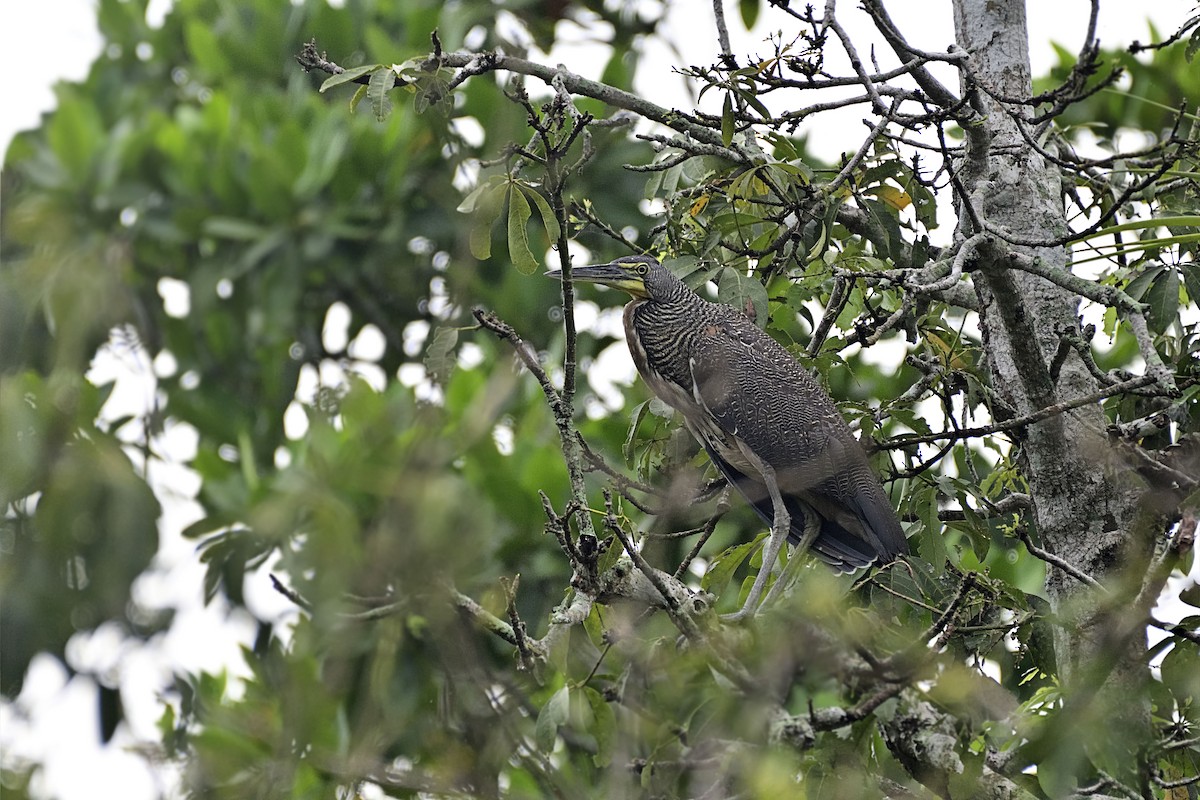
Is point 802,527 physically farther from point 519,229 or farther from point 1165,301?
point 519,229

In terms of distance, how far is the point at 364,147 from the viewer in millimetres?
4039

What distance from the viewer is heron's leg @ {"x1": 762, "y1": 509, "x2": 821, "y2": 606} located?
8.04 ft

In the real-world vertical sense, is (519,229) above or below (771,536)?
above

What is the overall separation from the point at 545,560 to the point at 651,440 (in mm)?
815

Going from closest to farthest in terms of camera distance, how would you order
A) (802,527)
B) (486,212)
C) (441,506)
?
(441,506), (486,212), (802,527)

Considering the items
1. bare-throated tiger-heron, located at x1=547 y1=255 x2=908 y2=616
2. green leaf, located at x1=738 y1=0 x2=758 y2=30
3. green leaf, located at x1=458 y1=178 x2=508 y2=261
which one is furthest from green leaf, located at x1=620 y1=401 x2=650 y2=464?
green leaf, located at x1=738 y1=0 x2=758 y2=30

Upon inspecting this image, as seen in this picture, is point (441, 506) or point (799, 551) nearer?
point (441, 506)

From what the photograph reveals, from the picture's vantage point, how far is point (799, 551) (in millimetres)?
2814

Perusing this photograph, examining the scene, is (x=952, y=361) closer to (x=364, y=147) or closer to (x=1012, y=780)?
(x=1012, y=780)

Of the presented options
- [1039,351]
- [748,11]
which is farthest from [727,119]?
[1039,351]

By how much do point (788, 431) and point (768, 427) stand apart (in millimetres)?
49

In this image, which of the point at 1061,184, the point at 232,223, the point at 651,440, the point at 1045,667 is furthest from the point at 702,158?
the point at 232,223

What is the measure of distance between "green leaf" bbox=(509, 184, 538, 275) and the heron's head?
89cm

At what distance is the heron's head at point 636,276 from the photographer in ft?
10.1
